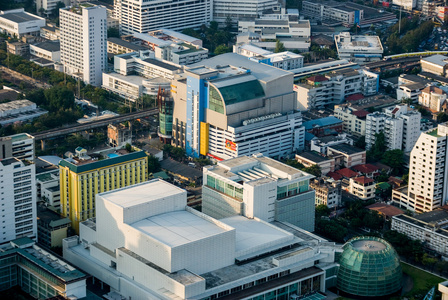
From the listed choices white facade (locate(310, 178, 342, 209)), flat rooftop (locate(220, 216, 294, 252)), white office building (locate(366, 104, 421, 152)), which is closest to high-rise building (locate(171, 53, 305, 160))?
white office building (locate(366, 104, 421, 152))

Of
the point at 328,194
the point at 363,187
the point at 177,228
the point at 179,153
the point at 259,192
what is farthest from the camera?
the point at 179,153

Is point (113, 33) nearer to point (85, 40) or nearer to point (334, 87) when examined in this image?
point (85, 40)

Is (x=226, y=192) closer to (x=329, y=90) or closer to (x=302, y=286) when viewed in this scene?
(x=302, y=286)

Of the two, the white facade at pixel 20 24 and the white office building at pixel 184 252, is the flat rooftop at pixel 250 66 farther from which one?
the white facade at pixel 20 24

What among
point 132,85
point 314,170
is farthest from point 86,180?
point 132,85

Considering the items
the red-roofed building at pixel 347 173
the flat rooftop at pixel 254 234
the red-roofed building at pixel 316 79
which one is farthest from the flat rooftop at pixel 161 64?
the flat rooftop at pixel 254 234

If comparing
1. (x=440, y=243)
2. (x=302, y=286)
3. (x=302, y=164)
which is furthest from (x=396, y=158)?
(x=302, y=286)
